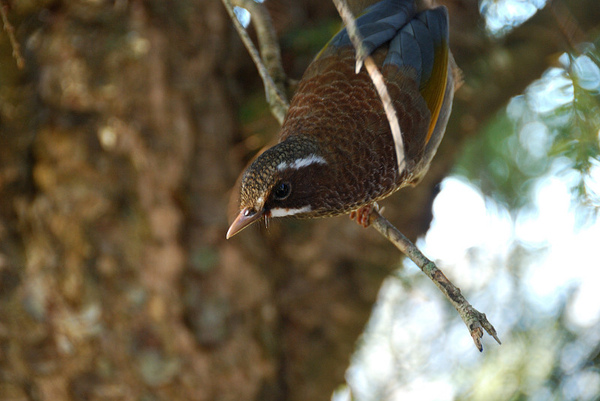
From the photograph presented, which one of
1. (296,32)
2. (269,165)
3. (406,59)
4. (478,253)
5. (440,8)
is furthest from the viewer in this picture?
(478,253)

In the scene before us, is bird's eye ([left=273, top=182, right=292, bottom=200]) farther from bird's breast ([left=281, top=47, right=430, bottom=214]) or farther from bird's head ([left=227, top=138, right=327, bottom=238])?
bird's breast ([left=281, top=47, right=430, bottom=214])

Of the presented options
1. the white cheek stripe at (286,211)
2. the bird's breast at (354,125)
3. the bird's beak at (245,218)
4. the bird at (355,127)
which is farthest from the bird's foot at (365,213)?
the bird's beak at (245,218)

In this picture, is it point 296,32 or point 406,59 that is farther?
point 296,32

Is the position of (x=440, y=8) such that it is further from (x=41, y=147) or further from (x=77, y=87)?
(x=41, y=147)

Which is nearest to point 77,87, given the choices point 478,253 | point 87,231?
point 87,231

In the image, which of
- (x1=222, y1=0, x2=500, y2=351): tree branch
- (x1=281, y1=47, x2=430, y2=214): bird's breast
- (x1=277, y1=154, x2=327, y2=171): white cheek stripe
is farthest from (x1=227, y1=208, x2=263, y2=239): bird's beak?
(x1=222, y1=0, x2=500, y2=351): tree branch

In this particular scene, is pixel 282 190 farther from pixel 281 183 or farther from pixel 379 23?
pixel 379 23
